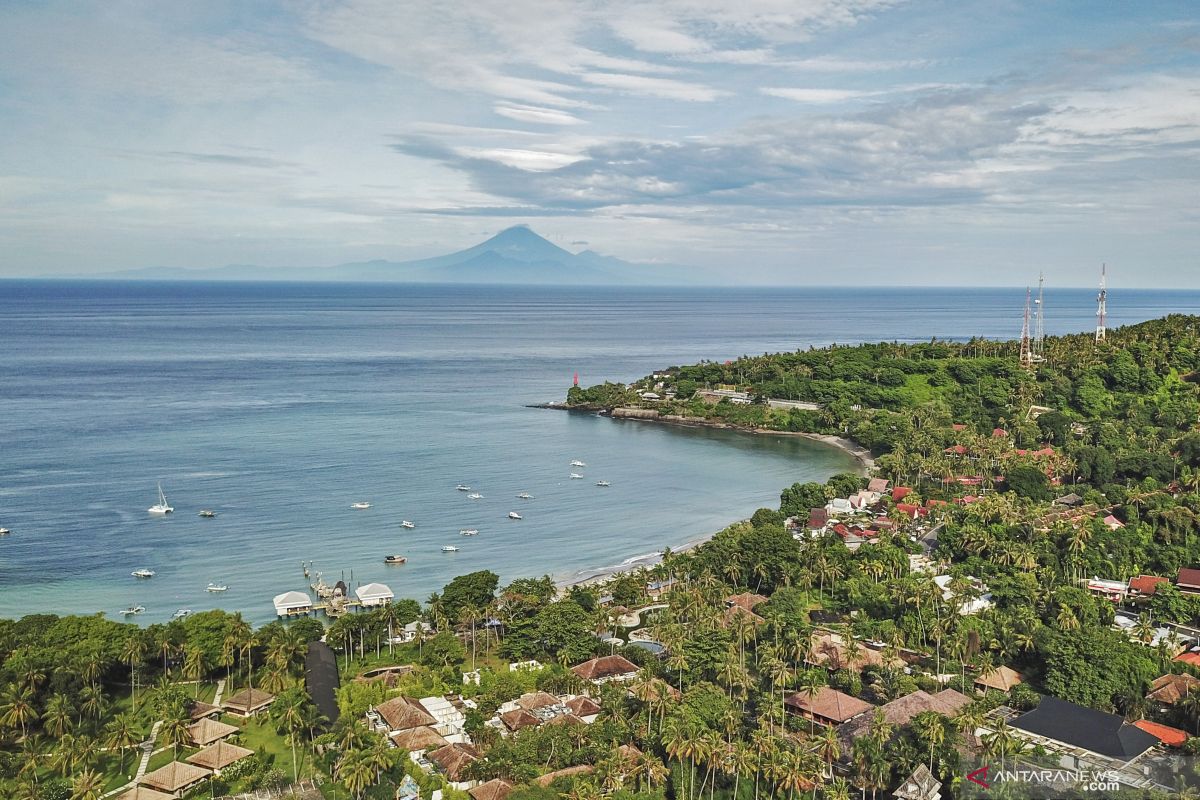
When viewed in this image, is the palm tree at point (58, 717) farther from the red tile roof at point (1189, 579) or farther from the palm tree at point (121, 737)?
the red tile roof at point (1189, 579)

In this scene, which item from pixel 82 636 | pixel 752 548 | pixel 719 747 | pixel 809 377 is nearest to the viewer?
pixel 719 747

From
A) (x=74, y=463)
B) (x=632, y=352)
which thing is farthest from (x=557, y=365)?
(x=74, y=463)

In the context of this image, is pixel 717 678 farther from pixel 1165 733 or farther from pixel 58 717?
pixel 58 717

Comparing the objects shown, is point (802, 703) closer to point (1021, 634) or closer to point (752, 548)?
point (1021, 634)

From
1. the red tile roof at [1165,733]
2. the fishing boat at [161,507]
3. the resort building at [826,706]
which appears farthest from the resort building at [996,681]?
the fishing boat at [161,507]

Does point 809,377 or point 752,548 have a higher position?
point 809,377

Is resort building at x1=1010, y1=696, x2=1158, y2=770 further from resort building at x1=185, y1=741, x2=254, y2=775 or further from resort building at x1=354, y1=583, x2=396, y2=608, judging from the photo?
resort building at x1=354, y1=583, x2=396, y2=608

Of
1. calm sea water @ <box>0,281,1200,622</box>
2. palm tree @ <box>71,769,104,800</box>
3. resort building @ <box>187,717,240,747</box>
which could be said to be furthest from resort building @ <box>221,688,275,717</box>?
calm sea water @ <box>0,281,1200,622</box>
